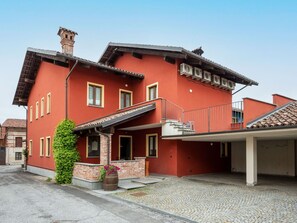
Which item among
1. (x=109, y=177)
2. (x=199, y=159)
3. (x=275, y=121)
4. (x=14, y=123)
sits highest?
(x=14, y=123)

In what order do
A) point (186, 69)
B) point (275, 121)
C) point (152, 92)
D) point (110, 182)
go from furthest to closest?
point (152, 92), point (186, 69), point (110, 182), point (275, 121)

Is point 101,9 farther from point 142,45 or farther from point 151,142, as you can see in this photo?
point 151,142

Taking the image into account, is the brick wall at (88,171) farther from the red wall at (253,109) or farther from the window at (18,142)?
the window at (18,142)

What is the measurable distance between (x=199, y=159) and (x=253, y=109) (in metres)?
4.99

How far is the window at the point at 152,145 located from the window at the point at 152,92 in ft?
7.77

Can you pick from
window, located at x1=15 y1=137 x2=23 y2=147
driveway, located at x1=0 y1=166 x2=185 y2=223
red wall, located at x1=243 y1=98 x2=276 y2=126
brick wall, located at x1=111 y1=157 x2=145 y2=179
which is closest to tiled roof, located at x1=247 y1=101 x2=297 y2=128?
red wall, located at x1=243 y1=98 x2=276 y2=126

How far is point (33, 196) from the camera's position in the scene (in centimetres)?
1019

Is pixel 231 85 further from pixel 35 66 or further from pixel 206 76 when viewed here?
pixel 35 66

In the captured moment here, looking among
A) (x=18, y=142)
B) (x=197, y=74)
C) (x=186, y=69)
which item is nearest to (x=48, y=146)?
(x=186, y=69)

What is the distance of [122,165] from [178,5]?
9029 millimetres

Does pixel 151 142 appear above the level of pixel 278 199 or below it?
above

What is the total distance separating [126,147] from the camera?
16.8 meters

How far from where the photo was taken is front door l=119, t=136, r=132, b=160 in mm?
16578

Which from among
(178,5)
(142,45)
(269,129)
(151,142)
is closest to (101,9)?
(142,45)
